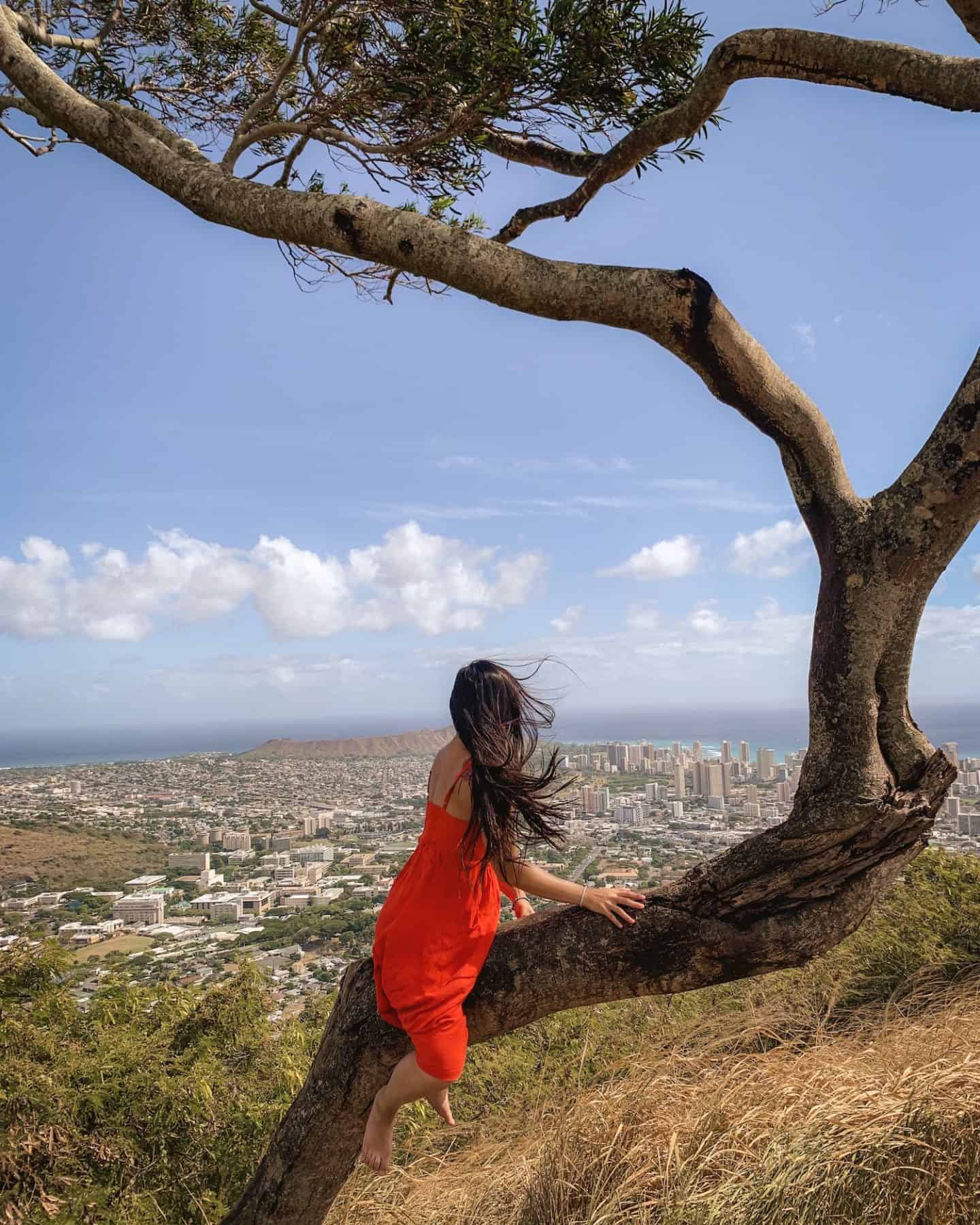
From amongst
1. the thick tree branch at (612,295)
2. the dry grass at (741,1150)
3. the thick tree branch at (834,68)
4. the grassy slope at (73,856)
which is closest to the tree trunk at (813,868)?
the thick tree branch at (612,295)

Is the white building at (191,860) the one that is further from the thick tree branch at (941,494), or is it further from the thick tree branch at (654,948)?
the thick tree branch at (941,494)

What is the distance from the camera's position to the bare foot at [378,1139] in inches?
91.7

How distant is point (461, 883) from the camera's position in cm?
231

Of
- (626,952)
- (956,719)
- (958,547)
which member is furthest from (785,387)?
(956,719)

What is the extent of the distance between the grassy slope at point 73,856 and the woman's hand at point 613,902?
588 inches

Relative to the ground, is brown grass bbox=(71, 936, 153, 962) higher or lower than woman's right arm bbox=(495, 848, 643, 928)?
lower

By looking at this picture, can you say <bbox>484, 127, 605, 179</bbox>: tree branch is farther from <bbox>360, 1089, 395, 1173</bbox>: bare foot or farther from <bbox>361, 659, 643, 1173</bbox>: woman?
<bbox>360, 1089, 395, 1173</bbox>: bare foot

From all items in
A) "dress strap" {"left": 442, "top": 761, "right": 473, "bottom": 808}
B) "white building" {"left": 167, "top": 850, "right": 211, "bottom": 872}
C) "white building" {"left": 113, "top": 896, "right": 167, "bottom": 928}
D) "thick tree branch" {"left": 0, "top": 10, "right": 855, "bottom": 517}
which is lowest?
"white building" {"left": 167, "top": 850, "right": 211, "bottom": 872}

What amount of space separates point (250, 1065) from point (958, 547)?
494 centimetres

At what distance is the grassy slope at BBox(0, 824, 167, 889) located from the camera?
15.0 meters

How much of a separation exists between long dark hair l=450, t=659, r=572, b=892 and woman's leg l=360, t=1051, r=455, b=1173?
57 centimetres

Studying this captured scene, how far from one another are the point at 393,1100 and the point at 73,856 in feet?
55.7

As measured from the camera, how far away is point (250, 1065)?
16.5 ft

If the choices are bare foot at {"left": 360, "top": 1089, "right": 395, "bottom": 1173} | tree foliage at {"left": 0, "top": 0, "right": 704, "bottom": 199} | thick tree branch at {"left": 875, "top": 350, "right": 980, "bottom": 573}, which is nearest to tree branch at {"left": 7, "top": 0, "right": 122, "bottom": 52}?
tree foliage at {"left": 0, "top": 0, "right": 704, "bottom": 199}
